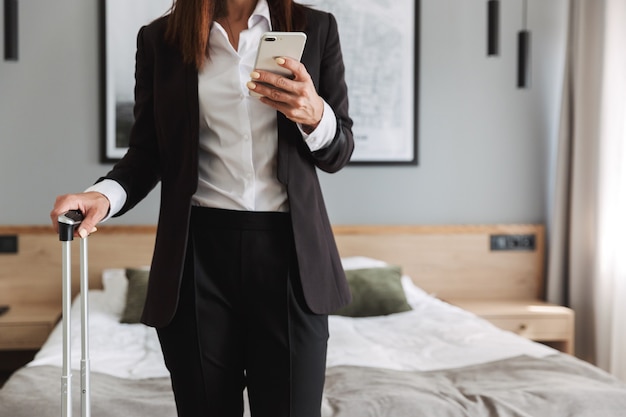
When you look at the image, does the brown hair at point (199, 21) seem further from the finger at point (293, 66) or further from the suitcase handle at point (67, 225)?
the suitcase handle at point (67, 225)

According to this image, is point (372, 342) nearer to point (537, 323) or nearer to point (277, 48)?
point (537, 323)

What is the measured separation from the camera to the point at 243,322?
1223 millimetres

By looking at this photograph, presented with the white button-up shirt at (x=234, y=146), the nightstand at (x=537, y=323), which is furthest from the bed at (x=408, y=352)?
the white button-up shirt at (x=234, y=146)

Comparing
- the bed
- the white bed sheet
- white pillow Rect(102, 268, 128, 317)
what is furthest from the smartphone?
white pillow Rect(102, 268, 128, 317)

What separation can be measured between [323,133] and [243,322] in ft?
1.07

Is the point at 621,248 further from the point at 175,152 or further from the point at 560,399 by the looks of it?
the point at 175,152

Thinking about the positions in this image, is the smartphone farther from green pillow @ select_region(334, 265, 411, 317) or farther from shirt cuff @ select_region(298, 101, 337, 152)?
green pillow @ select_region(334, 265, 411, 317)

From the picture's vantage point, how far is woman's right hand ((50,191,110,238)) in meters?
1.13

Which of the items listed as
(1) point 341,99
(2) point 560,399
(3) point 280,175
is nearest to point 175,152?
(3) point 280,175

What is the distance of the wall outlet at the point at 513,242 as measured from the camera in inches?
154

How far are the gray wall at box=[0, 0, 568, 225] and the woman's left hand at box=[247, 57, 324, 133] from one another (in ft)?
8.70

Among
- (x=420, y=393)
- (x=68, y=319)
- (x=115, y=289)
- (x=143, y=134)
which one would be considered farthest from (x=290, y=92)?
(x=115, y=289)

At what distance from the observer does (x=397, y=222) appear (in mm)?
3922

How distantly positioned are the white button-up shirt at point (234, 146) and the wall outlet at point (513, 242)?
2.84 meters
